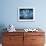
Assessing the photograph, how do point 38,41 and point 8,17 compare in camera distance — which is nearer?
point 38,41

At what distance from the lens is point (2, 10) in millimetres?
4160

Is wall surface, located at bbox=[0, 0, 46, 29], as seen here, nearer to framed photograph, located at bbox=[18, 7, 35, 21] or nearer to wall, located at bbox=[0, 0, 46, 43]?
wall, located at bbox=[0, 0, 46, 43]

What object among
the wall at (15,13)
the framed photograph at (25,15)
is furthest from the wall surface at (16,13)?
the framed photograph at (25,15)

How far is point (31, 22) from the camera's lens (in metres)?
4.19

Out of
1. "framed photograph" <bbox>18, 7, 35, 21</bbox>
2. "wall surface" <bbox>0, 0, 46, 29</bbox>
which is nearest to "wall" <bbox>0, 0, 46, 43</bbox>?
"wall surface" <bbox>0, 0, 46, 29</bbox>

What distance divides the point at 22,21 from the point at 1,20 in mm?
699

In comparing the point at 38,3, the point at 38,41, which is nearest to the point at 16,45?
the point at 38,41

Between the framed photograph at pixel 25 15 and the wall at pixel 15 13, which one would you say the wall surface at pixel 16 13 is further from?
the framed photograph at pixel 25 15

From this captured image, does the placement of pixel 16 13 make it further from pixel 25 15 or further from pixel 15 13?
pixel 25 15

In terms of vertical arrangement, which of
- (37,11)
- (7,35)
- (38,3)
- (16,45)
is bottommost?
(16,45)

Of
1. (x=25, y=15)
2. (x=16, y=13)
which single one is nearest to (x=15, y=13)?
(x=16, y=13)

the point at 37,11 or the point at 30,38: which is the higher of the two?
the point at 37,11

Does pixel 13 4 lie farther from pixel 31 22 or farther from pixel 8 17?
pixel 31 22

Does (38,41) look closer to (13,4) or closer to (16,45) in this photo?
(16,45)
